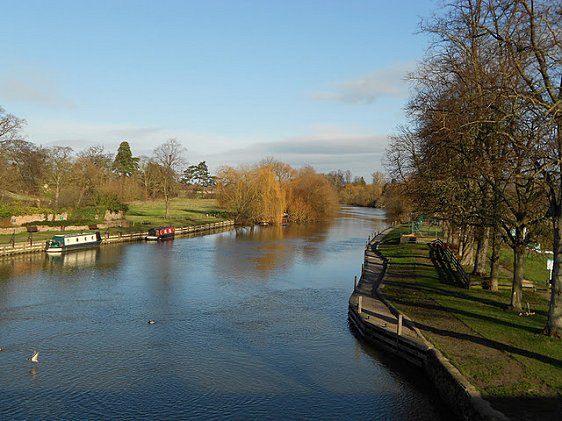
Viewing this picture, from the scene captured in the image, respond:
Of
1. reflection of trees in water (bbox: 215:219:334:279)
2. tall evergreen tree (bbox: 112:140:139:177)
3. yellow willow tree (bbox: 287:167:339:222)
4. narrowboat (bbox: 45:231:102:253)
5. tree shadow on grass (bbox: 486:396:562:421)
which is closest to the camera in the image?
tree shadow on grass (bbox: 486:396:562:421)

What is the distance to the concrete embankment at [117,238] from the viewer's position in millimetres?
45750

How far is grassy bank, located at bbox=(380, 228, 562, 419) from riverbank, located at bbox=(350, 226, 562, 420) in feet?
0.08

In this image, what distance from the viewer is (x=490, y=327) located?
20312mm

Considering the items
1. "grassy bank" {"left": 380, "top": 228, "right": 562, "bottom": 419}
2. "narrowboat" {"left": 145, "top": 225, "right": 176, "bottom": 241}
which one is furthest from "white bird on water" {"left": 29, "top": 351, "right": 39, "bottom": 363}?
"narrowboat" {"left": 145, "top": 225, "right": 176, "bottom": 241}

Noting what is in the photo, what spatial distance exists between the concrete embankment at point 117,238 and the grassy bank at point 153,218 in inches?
77.0

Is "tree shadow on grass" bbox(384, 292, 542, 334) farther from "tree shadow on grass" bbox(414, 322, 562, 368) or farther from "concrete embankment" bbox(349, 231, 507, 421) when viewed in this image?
"tree shadow on grass" bbox(414, 322, 562, 368)

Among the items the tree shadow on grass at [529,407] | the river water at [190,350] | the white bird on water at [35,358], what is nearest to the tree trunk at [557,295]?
the river water at [190,350]

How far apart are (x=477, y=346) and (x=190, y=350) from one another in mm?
11246

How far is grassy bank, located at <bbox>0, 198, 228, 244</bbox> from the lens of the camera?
53769 millimetres

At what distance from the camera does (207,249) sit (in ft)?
180

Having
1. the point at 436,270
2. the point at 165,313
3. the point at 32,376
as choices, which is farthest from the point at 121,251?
the point at 32,376

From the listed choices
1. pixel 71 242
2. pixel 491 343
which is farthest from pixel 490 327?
pixel 71 242

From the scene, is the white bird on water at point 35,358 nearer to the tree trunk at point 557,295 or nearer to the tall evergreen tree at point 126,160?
the tree trunk at point 557,295

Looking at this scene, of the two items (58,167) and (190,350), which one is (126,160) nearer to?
(58,167)
